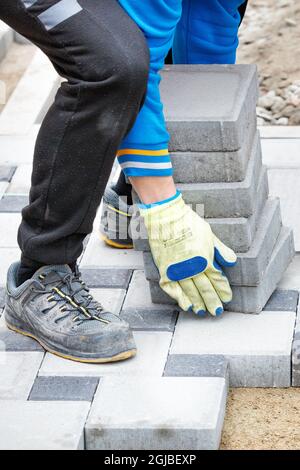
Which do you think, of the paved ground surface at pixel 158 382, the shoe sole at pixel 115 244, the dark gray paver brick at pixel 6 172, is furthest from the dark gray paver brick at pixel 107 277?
the dark gray paver brick at pixel 6 172

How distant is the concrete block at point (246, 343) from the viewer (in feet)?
10.6

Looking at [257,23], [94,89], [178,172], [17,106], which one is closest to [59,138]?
[94,89]

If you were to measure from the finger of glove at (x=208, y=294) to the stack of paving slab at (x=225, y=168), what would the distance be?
0.25 ft

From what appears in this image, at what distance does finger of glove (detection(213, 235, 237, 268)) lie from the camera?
3324 millimetres

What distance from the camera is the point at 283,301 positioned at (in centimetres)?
350

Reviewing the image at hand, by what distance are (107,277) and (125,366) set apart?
22.0 inches

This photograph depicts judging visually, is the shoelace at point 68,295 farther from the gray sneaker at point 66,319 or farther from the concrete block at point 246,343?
the concrete block at point 246,343

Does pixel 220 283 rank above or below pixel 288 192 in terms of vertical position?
above

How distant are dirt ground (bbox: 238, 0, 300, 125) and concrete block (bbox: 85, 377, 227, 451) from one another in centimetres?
224

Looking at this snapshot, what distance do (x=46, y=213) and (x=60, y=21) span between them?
0.52 m

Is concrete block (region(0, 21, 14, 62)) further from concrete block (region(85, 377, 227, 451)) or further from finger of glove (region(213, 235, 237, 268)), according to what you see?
concrete block (region(85, 377, 227, 451))

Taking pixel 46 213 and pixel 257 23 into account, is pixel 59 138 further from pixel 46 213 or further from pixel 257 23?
pixel 257 23

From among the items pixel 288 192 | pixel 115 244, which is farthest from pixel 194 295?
pixel 288 192

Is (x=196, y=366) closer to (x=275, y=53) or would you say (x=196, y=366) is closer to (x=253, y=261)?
(x=253, y=261)
